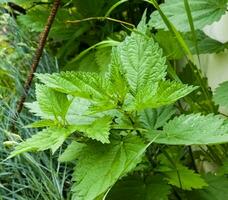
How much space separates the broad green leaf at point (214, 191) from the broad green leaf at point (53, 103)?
11.2 inches

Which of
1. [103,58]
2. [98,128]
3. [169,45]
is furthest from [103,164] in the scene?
[103,58]

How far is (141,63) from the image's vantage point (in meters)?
0.75

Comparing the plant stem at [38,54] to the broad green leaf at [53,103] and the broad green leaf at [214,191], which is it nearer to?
the broad green leaf at [53,103]

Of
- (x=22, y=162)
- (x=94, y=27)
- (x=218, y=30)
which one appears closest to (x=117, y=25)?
(x=94, y=27)

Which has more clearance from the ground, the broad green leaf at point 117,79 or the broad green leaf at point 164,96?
the broad green leaf at point 117,79

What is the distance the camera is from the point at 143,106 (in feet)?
2.28

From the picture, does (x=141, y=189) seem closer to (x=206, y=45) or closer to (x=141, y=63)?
(x=141, y=63)

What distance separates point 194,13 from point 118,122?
30 centimetres

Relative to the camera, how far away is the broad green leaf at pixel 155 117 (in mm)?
801

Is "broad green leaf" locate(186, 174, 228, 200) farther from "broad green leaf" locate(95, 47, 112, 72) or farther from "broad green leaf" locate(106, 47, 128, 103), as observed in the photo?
"broad green leaf" locate(95, 47, 112, 72)

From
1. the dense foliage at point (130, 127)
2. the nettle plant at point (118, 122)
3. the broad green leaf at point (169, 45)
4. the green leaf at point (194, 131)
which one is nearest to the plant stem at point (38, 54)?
the dense foliage at point (130, 127)

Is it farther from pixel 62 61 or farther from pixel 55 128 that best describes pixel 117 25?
pixel 55 128

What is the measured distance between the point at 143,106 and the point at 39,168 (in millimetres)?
391

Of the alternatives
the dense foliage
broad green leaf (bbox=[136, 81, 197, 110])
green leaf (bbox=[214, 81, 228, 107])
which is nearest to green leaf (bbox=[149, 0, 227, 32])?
the dense foliage
